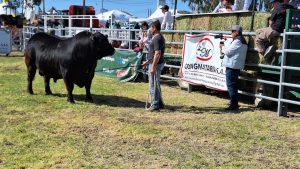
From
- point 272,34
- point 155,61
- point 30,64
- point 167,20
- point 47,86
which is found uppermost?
point 167,20

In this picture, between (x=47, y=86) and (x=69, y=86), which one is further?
(x=47, y=86)

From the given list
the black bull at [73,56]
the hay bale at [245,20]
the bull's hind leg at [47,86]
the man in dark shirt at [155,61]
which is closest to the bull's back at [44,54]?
the black bull at [73,56]

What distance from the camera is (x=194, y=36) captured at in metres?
10.7

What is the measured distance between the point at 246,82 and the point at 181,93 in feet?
6.00

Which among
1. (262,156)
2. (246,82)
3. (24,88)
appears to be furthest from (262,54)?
(24,88)

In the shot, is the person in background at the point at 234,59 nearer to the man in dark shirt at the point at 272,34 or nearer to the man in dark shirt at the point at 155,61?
the man in dark shirt at the point at 272,34

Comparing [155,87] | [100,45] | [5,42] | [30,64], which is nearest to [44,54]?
[30,64]

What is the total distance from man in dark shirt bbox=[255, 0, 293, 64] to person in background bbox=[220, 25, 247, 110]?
31cm

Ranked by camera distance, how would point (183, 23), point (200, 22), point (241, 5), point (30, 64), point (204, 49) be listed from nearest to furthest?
point (30, 64), point (204, 49), point (241, 5), point (200, 22), point (183, 23)

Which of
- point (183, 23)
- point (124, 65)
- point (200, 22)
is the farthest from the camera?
point (124, 65)

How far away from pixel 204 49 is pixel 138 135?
4.35 metres

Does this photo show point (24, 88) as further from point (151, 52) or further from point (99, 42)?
point (151, 52)

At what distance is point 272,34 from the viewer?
8438 mm

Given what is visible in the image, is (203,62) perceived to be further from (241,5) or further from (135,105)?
(135,105)
